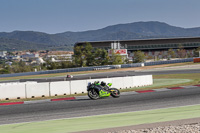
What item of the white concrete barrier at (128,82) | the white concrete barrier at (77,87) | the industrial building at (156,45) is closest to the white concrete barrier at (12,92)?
the white concrete barrier at (77,87)

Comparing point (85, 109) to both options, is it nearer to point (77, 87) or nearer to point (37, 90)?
point (37, 90)

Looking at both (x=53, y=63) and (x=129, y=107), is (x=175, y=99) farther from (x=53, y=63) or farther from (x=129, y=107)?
(x=53, y=63)

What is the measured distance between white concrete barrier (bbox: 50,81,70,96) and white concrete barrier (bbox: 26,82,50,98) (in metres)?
0.41

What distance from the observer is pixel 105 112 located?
41.0 feet

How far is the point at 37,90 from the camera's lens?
20.8 metres

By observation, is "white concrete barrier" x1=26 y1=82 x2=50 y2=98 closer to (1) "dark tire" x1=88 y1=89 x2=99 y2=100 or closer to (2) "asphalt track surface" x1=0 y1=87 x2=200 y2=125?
(1) "dark tire" x1=88 y1=89 x2=99 y2=100

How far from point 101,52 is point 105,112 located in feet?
306

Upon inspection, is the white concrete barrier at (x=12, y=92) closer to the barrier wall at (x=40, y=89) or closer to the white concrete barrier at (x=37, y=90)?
the barrier wall at (x=40, y=89)

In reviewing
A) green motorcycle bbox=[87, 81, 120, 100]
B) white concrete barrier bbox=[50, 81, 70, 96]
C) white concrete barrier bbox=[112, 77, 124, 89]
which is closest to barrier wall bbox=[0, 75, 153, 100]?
white concrete barrier bbox=[50, 81, 70, 96]

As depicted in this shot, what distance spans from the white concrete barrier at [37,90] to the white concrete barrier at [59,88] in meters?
0.41

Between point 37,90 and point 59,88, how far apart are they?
69.0 inches

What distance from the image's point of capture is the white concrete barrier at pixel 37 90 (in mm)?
20594

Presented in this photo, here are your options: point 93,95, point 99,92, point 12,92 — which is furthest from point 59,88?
point 99,92

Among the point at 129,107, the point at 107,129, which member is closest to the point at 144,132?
the point at 107,129
